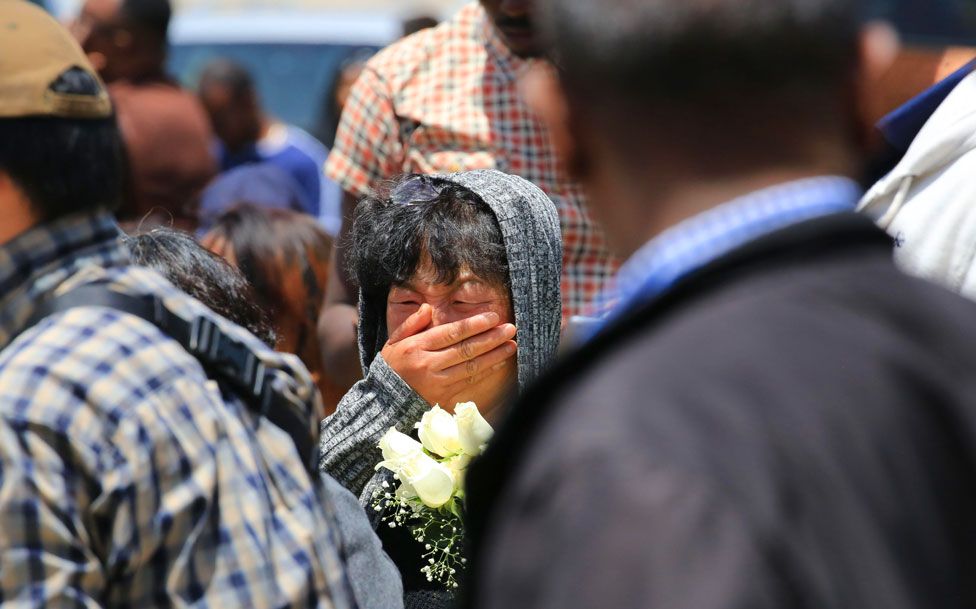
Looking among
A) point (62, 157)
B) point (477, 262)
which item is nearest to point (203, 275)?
point (477, 262)

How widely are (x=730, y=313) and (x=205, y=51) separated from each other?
8.33 metres

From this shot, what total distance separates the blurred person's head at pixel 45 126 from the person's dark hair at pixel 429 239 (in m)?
1.32

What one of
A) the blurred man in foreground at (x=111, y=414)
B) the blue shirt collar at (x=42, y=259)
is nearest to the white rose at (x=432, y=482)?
the blurred man in foreground at (x=111, y=414)

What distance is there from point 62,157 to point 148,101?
4208mm

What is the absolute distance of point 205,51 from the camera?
9117 millimetres

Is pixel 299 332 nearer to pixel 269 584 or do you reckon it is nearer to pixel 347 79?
pixel 269 584

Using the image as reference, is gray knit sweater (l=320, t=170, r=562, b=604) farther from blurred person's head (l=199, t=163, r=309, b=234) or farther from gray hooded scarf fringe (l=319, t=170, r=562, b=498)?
blurred person's head (l=199, t=163, r=309, b=234)

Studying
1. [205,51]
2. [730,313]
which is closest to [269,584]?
[730,313]

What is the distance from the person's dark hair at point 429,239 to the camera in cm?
316

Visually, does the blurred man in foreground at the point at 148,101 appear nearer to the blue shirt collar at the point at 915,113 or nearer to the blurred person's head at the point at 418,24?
the blurred person's head at the point at 418,24

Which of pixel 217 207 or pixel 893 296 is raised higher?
pixel 893 296

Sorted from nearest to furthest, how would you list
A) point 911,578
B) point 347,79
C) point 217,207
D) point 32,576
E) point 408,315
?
1. point 911,578
2. point 32,576
3. point 408,315
4. point 217,207
5. point 347,79

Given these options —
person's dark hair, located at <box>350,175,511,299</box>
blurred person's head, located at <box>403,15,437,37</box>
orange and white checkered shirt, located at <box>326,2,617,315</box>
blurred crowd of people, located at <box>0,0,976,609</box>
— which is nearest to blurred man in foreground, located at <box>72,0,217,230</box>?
blurred person's head, located at <box>403,15,437,37</box>

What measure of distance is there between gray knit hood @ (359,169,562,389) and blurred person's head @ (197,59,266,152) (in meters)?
4.91
